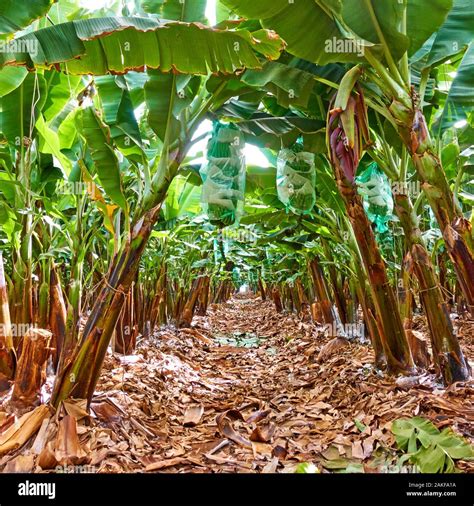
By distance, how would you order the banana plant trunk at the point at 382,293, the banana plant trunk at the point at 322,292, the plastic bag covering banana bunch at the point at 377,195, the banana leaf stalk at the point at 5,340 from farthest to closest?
the banana plant trunk at the point at 322,292, the plastic bag covering banana bunch at the point at 377,195, the banana plant trunk at the point at 382,293, the banana leaf stalk at the point at 5,340

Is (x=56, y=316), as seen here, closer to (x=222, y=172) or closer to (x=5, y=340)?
(x=5, y=340)

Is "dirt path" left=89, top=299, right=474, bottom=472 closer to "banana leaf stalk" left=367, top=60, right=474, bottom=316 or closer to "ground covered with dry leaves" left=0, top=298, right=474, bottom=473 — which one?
"ground covered with dry leaves" left=0, top=298, right=474, bottom=473

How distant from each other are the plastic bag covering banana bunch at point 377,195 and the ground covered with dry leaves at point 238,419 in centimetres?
149

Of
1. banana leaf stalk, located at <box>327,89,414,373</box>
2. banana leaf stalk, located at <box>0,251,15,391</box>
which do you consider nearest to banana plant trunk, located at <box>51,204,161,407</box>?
banana leaf stalk, located at <box>0,251,15,391</box>

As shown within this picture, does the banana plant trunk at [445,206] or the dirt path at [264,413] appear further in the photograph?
the dirt path at [264,413]

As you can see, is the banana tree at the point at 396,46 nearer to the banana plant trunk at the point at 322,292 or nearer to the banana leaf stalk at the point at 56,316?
the banana leaf stalk at the point at 56,316

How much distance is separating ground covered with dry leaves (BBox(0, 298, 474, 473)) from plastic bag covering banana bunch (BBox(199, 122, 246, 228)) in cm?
163

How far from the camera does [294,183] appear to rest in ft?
11.8

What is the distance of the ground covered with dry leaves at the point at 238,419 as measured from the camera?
243 cm

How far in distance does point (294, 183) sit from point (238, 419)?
1979 mm

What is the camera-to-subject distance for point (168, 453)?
269 centimetres

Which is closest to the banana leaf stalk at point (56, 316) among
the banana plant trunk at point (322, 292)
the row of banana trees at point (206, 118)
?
the row of banana trees at point (206, 118)

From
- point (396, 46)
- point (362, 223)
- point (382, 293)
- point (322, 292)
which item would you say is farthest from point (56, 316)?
point (322, 292)
